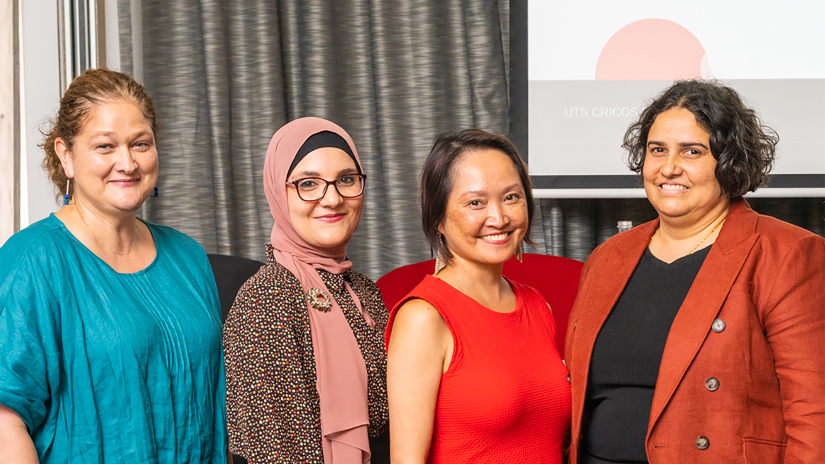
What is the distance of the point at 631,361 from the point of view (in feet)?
4.80

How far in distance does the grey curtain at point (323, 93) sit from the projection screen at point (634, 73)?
19 centimetres

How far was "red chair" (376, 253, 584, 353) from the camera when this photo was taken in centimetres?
238

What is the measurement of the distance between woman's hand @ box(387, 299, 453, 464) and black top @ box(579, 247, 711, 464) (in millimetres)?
418

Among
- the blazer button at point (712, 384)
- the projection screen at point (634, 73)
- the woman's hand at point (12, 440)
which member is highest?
the projection screen at point (634, 73)

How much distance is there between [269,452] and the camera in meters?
1.33

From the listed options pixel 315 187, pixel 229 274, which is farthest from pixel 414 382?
pixel 229 274

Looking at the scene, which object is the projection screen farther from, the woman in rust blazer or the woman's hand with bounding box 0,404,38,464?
the woman's hand with bounding box 0,404,38,464

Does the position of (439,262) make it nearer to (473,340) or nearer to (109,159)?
(473,340)

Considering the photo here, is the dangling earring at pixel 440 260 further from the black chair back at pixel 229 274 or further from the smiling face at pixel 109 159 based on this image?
the black chair back at pixel 229 274

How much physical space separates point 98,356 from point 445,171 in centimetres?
84

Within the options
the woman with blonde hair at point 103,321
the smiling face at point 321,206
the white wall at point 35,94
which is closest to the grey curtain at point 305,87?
the white wall at point 35,94

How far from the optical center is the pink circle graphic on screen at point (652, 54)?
105 inches

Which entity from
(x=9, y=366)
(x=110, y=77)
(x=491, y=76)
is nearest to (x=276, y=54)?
(x=491, y=76)

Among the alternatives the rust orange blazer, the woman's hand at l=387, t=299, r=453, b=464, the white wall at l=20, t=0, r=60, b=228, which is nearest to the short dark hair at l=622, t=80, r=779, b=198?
the rust orange blazer
